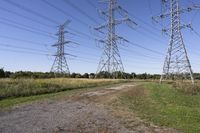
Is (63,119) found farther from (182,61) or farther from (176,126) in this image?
(182,61)

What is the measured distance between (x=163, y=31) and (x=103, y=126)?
3072cm

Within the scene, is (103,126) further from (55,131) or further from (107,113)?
(107,113)

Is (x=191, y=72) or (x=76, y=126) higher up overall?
(x=191, y=72)

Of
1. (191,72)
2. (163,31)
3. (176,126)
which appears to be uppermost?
(163,31)

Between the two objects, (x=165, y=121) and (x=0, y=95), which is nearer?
(x=165, y=121)

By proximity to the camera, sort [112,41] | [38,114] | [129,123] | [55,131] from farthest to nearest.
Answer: [112,41] → [38,114] → [129,123] → [55,131]

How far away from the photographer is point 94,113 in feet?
35.4

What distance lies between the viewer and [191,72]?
1294 inches

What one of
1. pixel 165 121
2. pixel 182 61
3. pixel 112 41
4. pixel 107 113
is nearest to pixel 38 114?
pixel 107 113

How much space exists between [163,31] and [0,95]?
25.2m

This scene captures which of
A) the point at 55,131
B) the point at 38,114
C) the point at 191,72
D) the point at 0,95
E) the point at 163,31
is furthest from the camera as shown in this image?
the point at 163,31

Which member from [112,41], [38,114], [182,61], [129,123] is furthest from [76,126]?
[112,41]

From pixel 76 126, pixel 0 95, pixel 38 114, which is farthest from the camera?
pixel 0 95

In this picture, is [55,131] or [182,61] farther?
[182,61]
